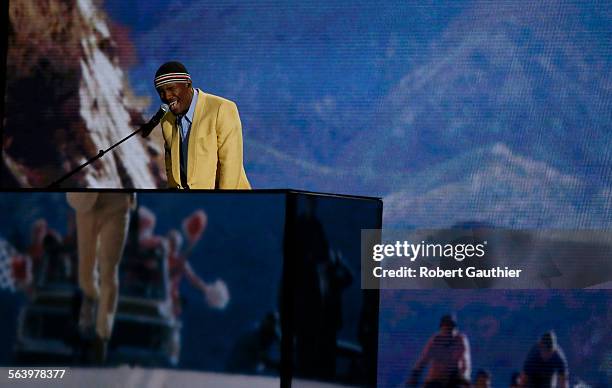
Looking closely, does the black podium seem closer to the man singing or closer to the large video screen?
the man singing

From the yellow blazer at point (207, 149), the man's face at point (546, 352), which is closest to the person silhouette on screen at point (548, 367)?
the man's face at point (546, 352)

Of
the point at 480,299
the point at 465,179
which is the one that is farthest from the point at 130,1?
the point at 480,299

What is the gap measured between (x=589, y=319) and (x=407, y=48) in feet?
4.12

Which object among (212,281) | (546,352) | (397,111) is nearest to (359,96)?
(397,111)

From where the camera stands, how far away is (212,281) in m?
3.01

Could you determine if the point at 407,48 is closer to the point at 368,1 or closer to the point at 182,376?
the point at 368,1

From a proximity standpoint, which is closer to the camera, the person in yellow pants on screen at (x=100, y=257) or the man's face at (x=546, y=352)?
the person in yellow pants on screen at (x=100, y=257)

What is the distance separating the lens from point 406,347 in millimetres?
4523

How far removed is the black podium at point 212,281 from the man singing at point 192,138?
0.95 m

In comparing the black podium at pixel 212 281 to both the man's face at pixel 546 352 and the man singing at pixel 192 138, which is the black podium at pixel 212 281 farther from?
the man's face at pixel 546 352

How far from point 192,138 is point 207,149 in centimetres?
7

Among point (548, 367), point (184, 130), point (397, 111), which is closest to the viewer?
point (184, 130)

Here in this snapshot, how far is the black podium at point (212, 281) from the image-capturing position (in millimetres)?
2963

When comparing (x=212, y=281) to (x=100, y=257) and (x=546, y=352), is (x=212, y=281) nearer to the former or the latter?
(x=100, y=257)
